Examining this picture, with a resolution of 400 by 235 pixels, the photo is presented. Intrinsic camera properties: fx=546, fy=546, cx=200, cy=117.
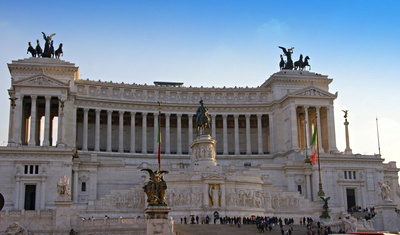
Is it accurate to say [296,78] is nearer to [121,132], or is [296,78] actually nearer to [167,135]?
[167,135]

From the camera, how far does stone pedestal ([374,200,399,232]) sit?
180ft

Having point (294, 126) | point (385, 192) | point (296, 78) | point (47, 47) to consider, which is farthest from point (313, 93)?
point (47, 47)

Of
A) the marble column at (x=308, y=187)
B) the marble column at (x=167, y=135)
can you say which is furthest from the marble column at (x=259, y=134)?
the marble column at (x=308, y=187)

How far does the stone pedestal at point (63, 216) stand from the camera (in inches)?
1971

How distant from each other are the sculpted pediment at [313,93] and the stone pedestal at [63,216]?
1877 inches

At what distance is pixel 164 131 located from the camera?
310 feet

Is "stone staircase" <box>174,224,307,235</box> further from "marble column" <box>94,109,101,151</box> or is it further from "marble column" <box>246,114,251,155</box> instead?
"marble column" <box>246,114,251,155</box>

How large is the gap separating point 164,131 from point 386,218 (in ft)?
155

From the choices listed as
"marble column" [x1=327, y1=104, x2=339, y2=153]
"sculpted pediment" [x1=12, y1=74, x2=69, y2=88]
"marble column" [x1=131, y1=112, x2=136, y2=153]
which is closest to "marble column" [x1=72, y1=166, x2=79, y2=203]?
"sculpted pediment" [x1=12, y1=74, x2=69, y2=88]

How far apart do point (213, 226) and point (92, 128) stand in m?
→ 45.6

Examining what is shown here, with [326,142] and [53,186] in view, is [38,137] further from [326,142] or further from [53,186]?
[326,142]

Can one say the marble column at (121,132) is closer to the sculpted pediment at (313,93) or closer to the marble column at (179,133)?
the marble column at (179,133)

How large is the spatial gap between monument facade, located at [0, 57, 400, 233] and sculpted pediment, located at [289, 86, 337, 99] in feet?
0.54

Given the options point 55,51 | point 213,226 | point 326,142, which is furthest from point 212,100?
point 213,226
